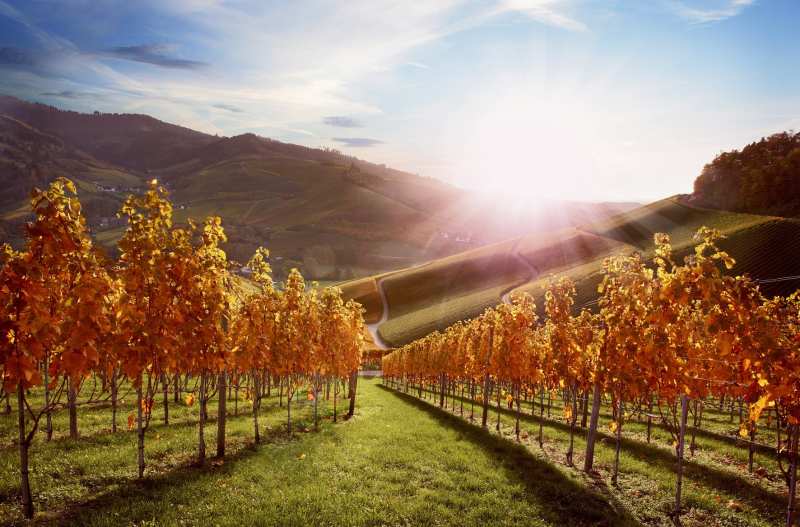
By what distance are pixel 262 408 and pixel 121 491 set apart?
22.0 meters

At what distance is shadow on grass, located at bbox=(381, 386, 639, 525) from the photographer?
45.2ft

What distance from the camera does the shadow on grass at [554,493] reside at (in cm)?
1378

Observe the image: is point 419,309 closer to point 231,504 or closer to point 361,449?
point 361,449

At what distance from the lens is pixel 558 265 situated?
400 ft

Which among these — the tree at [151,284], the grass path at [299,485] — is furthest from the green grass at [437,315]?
the tree at [151,284]

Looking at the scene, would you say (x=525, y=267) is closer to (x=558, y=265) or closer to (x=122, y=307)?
(x=558, y=265)

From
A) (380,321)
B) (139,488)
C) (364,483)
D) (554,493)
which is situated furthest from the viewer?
(380,321)

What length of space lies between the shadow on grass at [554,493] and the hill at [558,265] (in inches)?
2455

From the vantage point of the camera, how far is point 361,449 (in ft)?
66.8

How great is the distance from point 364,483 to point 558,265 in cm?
11598

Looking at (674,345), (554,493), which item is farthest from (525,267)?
(674,345)

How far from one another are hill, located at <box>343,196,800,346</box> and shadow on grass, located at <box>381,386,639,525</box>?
205 ft

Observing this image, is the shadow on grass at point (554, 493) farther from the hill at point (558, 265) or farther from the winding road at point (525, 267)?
the winding road at point (525, 267)

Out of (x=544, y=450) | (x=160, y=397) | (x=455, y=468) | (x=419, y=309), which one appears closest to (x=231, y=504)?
(x=455, y=468)
